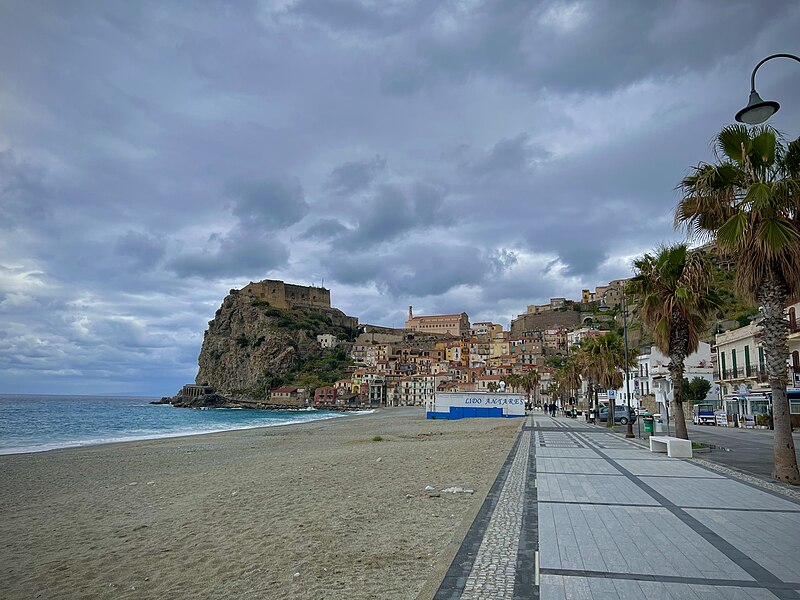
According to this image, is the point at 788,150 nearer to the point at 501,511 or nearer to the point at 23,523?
the point at 501,511

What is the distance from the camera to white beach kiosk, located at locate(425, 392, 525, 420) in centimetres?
5469

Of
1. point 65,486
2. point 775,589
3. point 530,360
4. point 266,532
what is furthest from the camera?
point 530,360

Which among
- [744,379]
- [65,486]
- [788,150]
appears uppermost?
[788,150]

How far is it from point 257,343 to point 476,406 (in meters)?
104

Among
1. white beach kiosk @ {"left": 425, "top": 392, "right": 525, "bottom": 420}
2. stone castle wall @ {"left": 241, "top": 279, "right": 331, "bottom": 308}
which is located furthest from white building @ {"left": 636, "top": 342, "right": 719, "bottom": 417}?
stone castle wall @ {"left": 241, "top": 279, "right": 331, "bottom": 308}

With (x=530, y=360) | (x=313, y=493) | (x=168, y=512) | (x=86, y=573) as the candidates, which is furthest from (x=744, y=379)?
(x=530, y=360)

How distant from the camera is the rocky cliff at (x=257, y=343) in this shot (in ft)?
474

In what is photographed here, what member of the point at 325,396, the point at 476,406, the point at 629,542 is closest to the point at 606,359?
the point at 476,406

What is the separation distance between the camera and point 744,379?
1422 inches

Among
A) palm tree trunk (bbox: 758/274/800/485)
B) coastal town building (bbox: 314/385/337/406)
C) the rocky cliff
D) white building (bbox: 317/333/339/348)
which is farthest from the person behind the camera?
white building (bbox: 317/333/339/348)

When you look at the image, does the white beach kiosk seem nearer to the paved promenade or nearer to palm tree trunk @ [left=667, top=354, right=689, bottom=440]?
palm tree trunk @ [left=667, top=354, right=689, bottom=440]

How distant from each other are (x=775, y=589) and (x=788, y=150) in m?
9.44

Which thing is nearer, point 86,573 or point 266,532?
point 86,573

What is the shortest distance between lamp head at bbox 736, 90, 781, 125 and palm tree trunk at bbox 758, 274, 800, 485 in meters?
4.39
